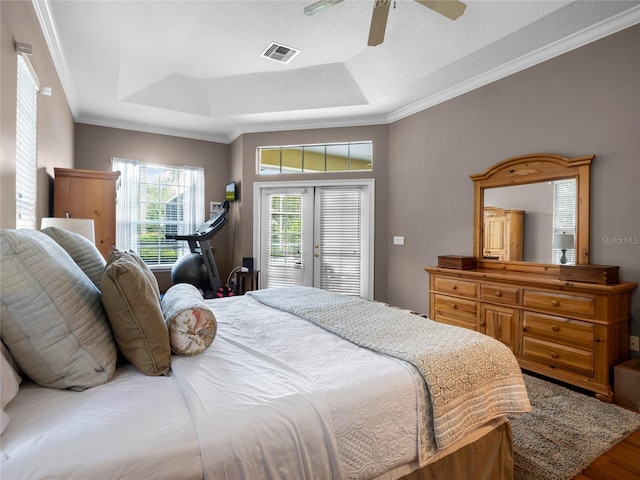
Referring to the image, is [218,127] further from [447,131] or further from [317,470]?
[317,470]

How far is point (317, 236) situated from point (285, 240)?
1.72 ft

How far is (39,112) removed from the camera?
272cm

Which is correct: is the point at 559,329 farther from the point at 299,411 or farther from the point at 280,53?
the point at 280,53

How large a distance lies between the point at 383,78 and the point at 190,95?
8.24 ft

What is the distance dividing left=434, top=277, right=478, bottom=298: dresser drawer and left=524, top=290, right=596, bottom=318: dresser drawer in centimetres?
50

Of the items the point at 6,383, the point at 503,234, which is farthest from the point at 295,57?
the point at 6,383

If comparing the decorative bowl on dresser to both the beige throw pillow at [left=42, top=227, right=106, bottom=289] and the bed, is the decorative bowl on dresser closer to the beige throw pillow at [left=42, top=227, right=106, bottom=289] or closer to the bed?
the bed

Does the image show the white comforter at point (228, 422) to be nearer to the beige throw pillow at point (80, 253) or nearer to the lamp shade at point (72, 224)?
the beige throw pillow at point (80, 253)

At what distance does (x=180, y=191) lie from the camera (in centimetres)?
570

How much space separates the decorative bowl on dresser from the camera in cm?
249

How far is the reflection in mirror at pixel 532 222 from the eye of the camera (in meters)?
3.03

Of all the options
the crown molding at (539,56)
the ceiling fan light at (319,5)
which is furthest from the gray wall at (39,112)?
the crown molding at (539,56)

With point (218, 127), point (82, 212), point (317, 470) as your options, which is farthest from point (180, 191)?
point (317, 470)

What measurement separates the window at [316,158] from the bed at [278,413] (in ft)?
12.2
